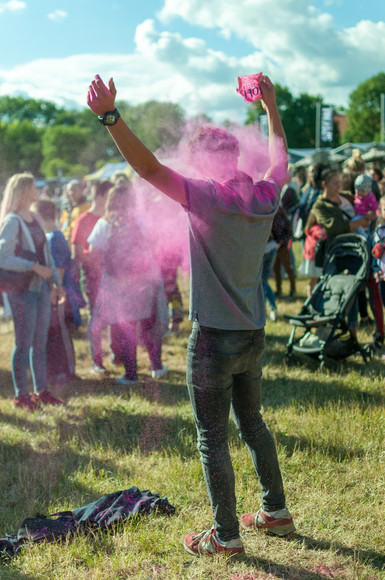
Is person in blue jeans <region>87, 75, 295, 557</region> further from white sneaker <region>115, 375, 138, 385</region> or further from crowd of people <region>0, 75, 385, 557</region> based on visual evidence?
white sneaker <region>115, 375, 138, 385</region>

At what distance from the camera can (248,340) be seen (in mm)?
2539

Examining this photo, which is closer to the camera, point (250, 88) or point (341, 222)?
point (250, 88)

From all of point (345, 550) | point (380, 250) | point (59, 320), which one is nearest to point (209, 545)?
point (345, 550)

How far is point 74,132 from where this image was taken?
384ft

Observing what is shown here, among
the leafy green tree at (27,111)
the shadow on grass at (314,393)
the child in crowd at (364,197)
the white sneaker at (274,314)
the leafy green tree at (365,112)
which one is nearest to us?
the shadow on grass at (314,393)

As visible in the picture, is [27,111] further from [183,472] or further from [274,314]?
[183,472]

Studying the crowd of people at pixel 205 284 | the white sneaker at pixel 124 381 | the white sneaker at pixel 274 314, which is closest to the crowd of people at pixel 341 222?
the white sneaker at pixel 274 314

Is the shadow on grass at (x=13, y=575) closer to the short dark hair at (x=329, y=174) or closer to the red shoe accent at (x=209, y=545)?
the red shoe accent at (x=209, y=545)

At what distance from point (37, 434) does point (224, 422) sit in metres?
2.65

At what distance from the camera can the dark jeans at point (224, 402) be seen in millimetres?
2482

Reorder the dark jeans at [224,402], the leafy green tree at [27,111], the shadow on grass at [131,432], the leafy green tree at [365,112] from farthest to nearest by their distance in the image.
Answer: the leafy green tree at [27,111]
the leafy green tree at [365,112]
the shadow on grass at [131,432]
the dark jeans at [224,402]

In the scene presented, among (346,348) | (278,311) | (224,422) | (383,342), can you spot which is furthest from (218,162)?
(278,311)

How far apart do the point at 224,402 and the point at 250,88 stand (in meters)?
1.57

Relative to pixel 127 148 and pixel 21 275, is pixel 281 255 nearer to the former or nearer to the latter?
pixel 21 275
